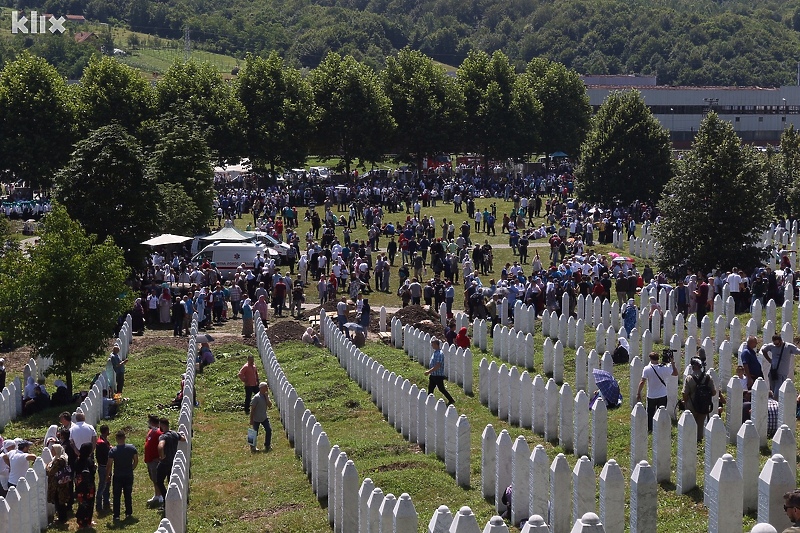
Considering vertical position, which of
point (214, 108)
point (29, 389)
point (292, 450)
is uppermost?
point (214, 108)

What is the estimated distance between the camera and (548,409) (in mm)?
17875

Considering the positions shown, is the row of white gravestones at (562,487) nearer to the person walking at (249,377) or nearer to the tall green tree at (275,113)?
the person walking at (249,377)

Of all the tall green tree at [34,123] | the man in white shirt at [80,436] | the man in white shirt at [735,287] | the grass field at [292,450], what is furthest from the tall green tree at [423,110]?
the man in white shirt at [80,436]

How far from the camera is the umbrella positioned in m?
19.8

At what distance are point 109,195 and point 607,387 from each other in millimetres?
25282

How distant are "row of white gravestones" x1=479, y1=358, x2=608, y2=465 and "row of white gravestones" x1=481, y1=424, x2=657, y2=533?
68.4 inches

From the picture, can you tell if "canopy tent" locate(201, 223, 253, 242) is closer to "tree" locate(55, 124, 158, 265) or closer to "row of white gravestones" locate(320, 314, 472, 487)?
"tree" locate(55, 124, 158, 265)

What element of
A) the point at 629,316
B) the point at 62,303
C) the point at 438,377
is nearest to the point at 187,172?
the point at 62,303

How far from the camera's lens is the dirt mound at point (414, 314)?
34281 millimetres

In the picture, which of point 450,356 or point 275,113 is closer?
point 450,356

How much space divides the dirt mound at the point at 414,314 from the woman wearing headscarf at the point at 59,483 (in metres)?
17.6

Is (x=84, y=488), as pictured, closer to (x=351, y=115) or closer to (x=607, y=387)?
(x=607, y=387)

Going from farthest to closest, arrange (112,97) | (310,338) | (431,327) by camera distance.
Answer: (112,97)
(431,327)
(310,338)

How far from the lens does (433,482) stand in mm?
16141
